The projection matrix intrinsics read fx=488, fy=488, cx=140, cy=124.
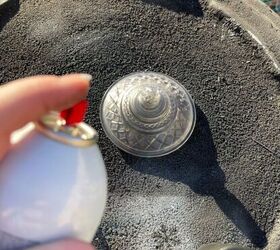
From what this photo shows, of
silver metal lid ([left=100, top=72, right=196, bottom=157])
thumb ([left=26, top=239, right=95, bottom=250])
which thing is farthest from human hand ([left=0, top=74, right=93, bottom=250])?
silver metal lid ([left=100, top=72, right=196, bottom=157])

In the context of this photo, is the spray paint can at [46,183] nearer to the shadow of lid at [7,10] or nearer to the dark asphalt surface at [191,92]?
the dark asphalt surface at [191,92]

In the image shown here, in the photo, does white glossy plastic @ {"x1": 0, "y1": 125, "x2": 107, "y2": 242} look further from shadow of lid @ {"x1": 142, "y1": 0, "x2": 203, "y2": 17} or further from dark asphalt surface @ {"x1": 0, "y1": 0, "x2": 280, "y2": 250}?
shadow of lid @ {"x1": 142, "y1": 0, "x2": 203, "y2": 17}

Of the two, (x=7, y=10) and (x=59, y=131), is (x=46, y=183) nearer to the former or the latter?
(x=59, y=131)

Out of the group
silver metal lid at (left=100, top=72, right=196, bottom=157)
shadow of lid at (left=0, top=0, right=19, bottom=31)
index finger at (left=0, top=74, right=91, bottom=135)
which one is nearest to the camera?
index finger at (left=0, top=74, right=91, bottom=135)

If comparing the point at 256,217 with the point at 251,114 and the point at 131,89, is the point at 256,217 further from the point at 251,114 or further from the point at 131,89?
the point at 131,89

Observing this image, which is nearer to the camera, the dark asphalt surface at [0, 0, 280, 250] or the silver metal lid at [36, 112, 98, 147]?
the silver metal lid at [36, 112, 98, 147]

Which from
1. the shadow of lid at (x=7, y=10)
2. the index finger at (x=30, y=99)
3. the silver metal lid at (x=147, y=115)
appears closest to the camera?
the index finger at (x=30, y=99)

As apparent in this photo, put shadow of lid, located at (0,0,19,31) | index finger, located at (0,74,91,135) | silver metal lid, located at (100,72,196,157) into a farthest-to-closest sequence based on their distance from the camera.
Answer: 1. shadow of lid, located at (0,0,19,31)
2. silver metal lid, located at (100,72,196,157)
3. index finger, located at (0,74,91,135)

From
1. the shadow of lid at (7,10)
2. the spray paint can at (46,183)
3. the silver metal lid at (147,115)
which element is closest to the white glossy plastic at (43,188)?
the spray paint can at (46,183)
